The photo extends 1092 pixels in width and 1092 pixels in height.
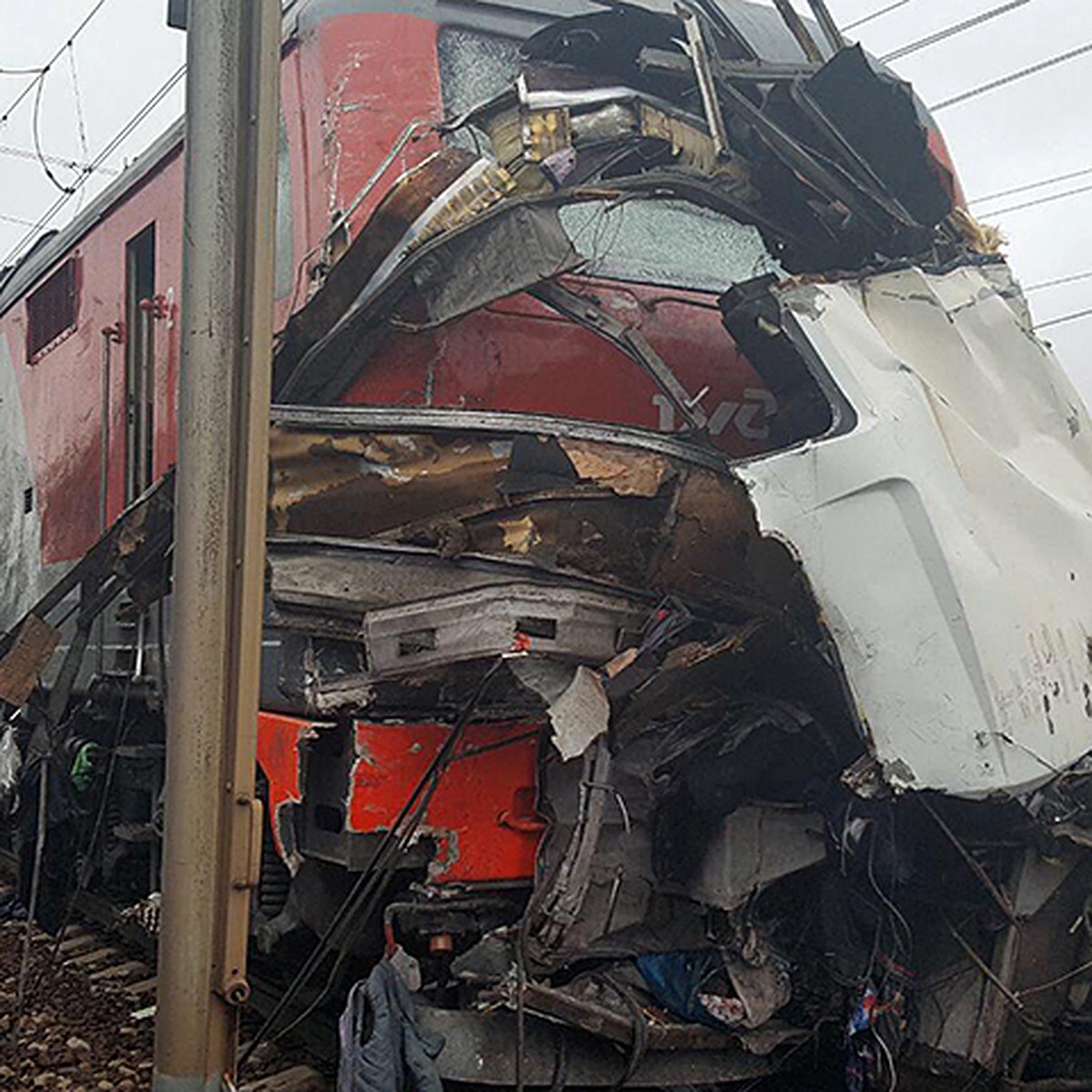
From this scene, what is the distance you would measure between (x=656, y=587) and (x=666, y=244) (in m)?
1.34

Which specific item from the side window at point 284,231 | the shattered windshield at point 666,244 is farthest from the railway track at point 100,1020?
the shattered windshield at point 666,244

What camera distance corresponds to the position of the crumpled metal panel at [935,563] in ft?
10.5

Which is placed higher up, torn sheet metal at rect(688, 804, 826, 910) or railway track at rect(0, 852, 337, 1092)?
torn sheet metal at rect(688, 804, 826, 910)

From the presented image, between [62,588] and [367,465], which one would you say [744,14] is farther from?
[62,588]

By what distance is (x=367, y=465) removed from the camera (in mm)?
3674

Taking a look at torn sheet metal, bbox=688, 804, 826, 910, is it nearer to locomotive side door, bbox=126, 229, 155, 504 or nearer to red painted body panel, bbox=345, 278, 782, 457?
red painted body panel, bbox=345, 278, 782, 457

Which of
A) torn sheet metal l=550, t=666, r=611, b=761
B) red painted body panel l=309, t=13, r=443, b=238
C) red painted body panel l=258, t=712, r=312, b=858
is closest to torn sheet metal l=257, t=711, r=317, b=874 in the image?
red painted body panel l=258, t=712, r=312, b=858

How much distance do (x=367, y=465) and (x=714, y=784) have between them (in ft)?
3.85

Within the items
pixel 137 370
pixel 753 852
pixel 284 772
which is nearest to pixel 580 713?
pixel 753 852

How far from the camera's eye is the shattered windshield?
434 centimetres

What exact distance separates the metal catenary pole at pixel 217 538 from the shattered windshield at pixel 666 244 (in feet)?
4.82

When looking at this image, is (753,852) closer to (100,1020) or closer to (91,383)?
(100,1020)

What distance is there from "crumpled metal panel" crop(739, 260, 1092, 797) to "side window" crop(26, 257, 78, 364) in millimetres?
3767

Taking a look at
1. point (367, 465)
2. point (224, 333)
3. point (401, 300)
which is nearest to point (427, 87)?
point (401, 300)
